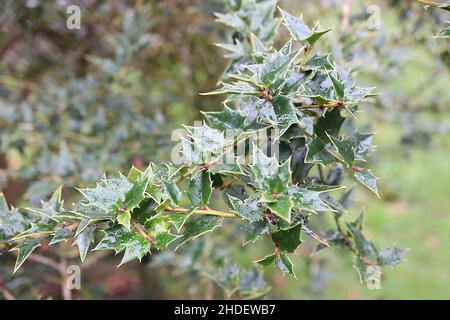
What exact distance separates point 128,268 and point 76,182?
0.83m

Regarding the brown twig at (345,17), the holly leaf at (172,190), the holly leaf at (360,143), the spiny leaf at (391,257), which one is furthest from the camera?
the brown twig at (345,17)

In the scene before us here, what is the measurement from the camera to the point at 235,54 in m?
1.22

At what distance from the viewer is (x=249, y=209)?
0.85 metres

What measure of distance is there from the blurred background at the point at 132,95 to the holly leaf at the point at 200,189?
0.60 metres

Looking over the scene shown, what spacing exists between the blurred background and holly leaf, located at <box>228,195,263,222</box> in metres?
0.61

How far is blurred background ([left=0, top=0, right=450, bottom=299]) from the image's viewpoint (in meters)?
1.61

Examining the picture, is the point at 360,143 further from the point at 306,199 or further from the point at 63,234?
the point at 63,234

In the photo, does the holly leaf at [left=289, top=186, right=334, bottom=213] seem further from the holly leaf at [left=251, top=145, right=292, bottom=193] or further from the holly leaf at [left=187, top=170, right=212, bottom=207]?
the holly leaf at [left=187, top=170, right=212, bottom=207]

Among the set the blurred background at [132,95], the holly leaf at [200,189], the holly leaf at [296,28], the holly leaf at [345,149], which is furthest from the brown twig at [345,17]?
the holly leaf at [200,189]

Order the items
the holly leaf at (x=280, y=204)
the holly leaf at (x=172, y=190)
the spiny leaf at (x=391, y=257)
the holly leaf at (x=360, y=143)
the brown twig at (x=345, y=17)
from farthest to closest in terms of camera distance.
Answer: the brown twig at (x=345, y=17) → the spiny leaf at (x=391, y=257) → the holly leaf at (x=360, y=143) → the holly leaf at (x=172, y=190) → the holly leaf at (x=280, y=204)

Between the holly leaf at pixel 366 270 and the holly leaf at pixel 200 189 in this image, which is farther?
the holly leaf at pixel 366 270

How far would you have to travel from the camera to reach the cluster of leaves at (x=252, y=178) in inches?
32.7

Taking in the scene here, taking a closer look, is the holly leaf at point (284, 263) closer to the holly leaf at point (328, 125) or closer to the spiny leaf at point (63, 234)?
the holly leaf at point (328, 125)

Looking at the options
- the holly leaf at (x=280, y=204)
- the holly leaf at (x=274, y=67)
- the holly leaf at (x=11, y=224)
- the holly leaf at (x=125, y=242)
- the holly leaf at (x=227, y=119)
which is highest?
the holly leaf at (x=274, y=67)
